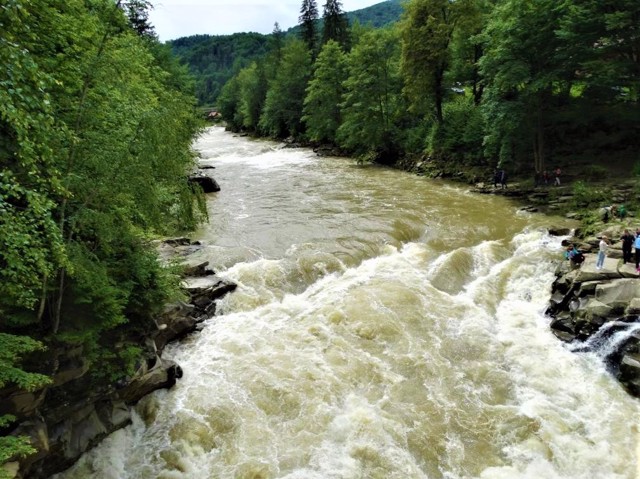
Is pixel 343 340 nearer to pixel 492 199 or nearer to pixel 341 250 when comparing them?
pixel 341 250

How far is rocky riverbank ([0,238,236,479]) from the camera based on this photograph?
7215 millimetres

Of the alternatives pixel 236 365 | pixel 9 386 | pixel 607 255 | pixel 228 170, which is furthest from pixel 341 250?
pixel 228 170

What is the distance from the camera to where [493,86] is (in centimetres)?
2662

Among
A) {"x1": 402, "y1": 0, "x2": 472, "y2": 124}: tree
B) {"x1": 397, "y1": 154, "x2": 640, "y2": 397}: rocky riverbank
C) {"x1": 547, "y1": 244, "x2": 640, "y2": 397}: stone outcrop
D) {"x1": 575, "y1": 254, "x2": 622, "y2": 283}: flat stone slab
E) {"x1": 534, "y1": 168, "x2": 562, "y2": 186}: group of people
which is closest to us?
{"x1": 547, "y1": 244, "x2": 640, "y2": 397}: stone outcrop

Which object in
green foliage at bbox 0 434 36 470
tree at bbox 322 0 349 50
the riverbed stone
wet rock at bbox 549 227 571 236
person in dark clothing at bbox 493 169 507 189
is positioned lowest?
wet rock at bbox 549 227 571 236

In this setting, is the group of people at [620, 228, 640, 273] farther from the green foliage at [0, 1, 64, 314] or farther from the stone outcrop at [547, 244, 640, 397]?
the green foliage at [0, 1, 64, 314]

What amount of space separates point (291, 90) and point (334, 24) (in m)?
12.3

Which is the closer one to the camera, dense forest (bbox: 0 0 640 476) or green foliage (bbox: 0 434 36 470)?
green foliage (bbox: 0 434 36 470)

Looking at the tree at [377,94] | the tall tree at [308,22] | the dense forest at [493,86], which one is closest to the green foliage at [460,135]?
the dense forest at [493,86]

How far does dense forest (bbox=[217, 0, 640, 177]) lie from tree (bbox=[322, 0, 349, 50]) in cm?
1240

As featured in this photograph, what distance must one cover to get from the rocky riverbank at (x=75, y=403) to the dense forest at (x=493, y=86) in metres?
22.7

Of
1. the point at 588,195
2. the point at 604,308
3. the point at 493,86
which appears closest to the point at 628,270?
the point at 604,308

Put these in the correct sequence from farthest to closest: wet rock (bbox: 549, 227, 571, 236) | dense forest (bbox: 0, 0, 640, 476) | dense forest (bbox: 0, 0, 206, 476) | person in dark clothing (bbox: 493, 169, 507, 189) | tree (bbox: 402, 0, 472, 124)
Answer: tree (bbox: 402, 0, 472, 124)
person in dark clothing (bbox: 493, 169, 507, 189)
wet rock (bbox: 549, 227, 571, 236)
dense forest (bbox: 0, 0, 206, 476)
dense forest (bbox: 0, 0, 640, 476)

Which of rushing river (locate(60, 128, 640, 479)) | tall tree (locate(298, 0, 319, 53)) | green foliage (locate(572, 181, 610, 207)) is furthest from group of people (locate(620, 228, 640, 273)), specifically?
tall tree (locate(298, 0, 319, 53))
